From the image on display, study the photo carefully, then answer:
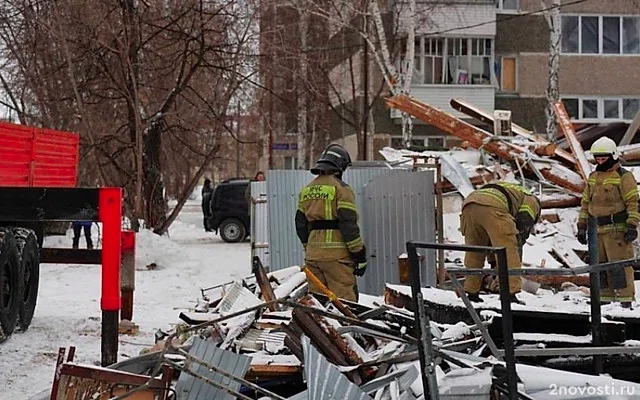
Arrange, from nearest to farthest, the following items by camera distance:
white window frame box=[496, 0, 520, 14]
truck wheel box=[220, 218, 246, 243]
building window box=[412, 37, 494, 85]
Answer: truck wheel box=[220, 218, 246, 243], building window box=[412, 37, 494, 85], white window frame box=[496, 0, 520, 14]

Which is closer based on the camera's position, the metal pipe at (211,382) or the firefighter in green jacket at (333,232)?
the metal pipe at (211,382)

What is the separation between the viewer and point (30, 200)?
6777mm

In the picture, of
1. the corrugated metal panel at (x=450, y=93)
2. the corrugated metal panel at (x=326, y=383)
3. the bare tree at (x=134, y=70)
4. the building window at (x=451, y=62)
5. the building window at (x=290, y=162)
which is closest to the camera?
the corrugated metal panel at (x=326, y=383)

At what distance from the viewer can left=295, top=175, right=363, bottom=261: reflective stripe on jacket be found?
768 centimetres

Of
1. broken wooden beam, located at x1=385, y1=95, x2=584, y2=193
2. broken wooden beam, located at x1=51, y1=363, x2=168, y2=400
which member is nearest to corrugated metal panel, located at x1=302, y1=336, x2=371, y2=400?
broken wooden beam, located at x1=51, y1=363, x2=168, y2=400

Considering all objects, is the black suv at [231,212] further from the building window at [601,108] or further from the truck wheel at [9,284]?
the truck wheel at [9,284]

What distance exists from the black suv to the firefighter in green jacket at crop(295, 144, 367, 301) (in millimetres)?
16513

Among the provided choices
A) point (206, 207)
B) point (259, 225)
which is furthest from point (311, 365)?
point (206, 207)

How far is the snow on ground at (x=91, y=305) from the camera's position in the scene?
7.45 m

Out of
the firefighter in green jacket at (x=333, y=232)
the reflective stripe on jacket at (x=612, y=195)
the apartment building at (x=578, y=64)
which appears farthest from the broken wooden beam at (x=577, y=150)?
the apartment building at (x=578, y=64)

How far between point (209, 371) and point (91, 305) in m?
6.41

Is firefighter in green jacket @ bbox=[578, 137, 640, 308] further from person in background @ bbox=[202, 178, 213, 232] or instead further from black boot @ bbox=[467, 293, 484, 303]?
person in background @ bbox=[202, 178, 213, 232]

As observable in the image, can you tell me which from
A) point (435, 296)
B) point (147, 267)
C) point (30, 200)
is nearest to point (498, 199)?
point (435, 296)

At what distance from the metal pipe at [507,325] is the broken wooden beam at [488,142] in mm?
11161
